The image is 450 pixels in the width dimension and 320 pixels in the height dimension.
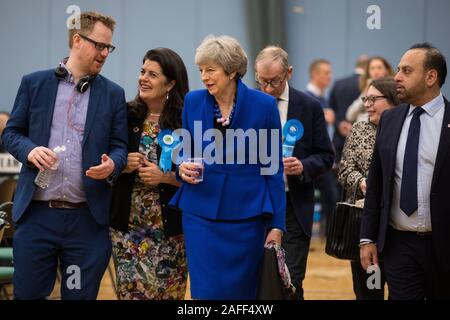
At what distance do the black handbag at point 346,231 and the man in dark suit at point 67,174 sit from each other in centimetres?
150

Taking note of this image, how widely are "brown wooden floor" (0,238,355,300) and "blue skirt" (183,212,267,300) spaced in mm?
3651

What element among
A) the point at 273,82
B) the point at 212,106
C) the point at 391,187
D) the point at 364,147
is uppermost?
the point at 273,82

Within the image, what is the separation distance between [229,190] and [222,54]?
2.46 feet

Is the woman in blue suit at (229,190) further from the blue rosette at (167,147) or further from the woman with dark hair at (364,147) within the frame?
the woman with dark hair at (364,147)

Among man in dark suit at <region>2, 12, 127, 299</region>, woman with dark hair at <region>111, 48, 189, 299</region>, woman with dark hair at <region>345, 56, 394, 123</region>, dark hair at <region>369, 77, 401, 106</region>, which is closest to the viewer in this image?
man in dark suit at <region>2, 12, 127, 299</region>

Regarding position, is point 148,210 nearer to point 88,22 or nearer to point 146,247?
point 146,247

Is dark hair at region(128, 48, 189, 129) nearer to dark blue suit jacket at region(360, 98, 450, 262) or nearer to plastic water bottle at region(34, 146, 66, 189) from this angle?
plastic water bottle at region(34, 146, 66, 189)

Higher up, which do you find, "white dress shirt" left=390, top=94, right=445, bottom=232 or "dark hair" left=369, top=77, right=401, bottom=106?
"dark hair" left=369, top=77, right=401, bottom=106

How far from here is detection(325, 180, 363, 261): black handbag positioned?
604cm

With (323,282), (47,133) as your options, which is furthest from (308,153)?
(323,282)

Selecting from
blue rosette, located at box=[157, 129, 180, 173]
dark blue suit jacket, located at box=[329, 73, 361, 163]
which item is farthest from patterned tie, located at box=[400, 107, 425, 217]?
dark blue suit jacket, located at box=[329, 73, 361, 163]

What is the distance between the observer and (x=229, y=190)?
5.11m

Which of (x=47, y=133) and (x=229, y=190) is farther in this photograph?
(x=47, y=133)

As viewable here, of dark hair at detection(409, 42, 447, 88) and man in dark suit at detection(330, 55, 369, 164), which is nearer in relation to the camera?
dark hair at detection(409, 42, 447, 88)
